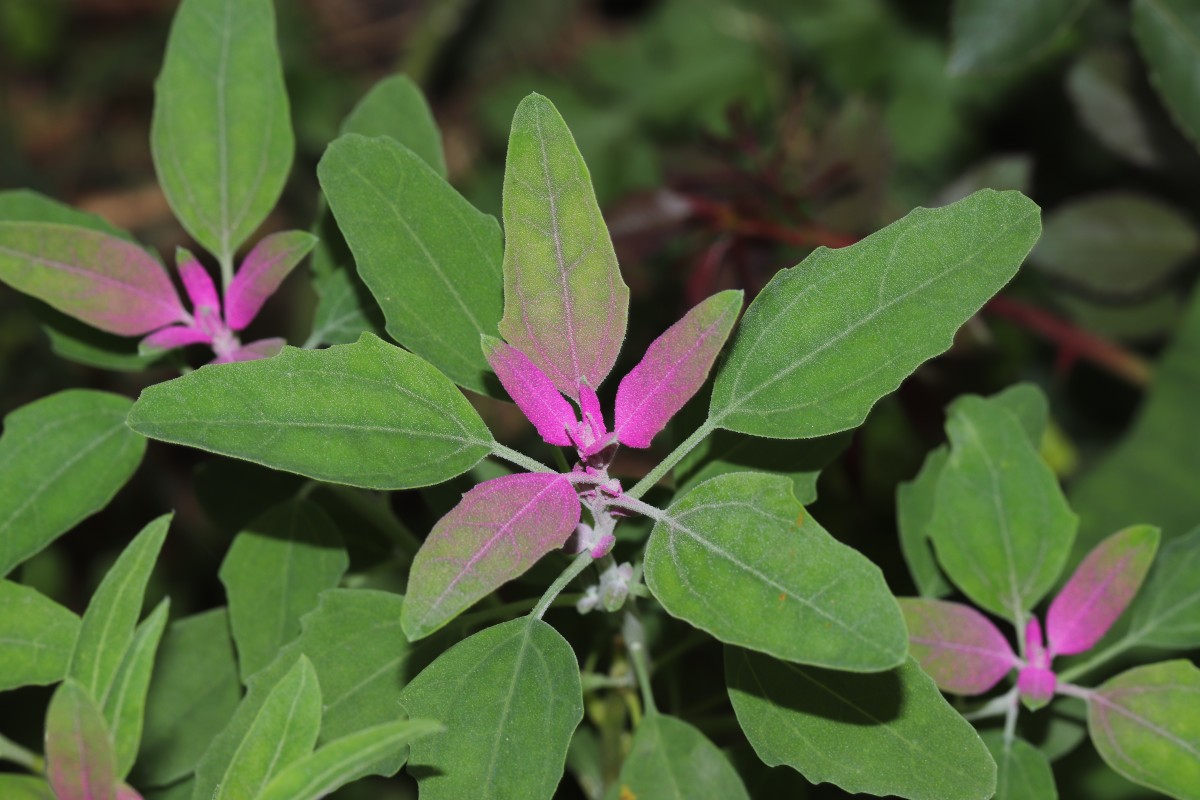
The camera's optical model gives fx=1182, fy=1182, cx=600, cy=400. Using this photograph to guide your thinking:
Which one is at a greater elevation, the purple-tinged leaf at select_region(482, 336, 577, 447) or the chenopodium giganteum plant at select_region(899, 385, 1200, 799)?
the purple-tinged leaf at select_region(482, 336, 577, 447)

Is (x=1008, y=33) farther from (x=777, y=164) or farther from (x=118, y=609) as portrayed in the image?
(x=118, y=609)

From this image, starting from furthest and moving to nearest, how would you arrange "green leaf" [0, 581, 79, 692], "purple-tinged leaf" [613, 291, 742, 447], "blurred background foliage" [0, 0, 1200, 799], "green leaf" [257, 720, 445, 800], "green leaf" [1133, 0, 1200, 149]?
"blurred background foliage" [0, 0, 1200, 799] < "green leaf" [1133, 0, 1200, 149] < "green leaf" [0, 581, 79, 692] < "purple-tinged leaf" [613, 291, 742, 447] < "green leaf" [257, 720, 445, 800]

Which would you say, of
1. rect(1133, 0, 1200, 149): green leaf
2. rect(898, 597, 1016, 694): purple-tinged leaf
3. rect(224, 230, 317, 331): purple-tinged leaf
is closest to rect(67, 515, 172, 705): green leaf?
rect(224, 230, 317, 331): purple-tinged leaf

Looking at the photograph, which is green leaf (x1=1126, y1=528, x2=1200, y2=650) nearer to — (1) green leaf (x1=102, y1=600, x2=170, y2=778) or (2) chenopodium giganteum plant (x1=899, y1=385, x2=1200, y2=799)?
(2) chenopodium giganteum plant (x1=899, y1=385, x2=1200, y2=799)

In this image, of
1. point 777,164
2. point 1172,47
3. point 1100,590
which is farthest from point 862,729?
point 1172,47

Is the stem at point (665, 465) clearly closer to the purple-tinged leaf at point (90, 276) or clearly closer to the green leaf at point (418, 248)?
the green leaf at point (418, 248)

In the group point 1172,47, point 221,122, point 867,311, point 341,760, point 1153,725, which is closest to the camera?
point 341,760

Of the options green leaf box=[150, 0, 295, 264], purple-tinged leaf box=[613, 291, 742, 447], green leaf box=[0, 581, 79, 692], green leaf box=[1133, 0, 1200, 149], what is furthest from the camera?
green leaf box=[1133, 0, 1200, 149]
